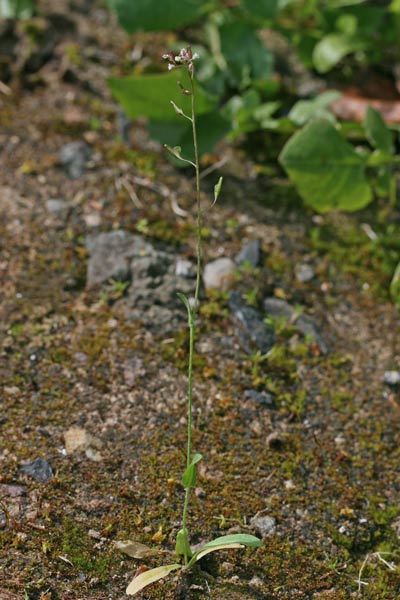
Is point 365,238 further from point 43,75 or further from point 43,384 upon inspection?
point 43,75

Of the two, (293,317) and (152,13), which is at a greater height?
(152,13)

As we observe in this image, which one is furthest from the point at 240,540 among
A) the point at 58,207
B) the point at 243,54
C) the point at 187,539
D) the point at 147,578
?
the point at 243,54

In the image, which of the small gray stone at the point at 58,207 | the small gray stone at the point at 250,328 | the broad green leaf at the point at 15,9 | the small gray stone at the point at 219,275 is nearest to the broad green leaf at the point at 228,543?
the small gray stone at the point at 250,328

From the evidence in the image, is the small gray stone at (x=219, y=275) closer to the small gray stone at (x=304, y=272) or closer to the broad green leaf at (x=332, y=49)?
the small gray stone at (x=304, y=272)

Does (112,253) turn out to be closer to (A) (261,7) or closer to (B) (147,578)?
(B) (147,578)

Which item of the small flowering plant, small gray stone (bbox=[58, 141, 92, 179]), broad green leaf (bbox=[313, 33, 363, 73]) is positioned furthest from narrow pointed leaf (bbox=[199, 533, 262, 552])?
broad green leaf (bbox=[313, 33, 363, 73])

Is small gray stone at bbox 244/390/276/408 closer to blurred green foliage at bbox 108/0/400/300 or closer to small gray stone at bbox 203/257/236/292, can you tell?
small gray stone at bbox 203/257/236/292
